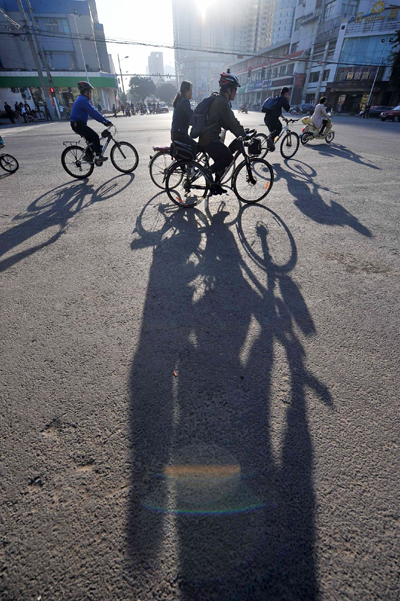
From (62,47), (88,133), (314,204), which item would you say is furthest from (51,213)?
(62,47)

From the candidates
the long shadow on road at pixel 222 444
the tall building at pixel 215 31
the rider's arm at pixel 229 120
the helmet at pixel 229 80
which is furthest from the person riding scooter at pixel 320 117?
the tall building at pixel 215 31

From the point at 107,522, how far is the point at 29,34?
39.7 meters

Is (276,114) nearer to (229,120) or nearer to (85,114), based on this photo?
(229,120)

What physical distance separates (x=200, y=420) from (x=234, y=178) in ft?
15.9

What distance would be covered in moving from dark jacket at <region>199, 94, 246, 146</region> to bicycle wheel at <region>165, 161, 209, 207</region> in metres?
0.55

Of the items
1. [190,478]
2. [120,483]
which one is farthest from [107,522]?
[190,478]

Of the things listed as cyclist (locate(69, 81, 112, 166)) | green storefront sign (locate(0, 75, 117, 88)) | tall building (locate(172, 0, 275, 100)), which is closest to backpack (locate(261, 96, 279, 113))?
cyclist (locate(69, 81, 112, 166))

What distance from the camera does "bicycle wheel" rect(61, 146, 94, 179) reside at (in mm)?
7651

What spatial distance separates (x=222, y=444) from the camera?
1916 mm

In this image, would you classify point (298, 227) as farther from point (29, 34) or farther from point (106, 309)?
point (29, 34)

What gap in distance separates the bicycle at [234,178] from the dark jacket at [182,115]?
93 centimetres

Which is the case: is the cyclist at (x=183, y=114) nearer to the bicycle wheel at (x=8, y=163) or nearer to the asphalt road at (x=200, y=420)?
the asphalt road at (x=200, y=420)

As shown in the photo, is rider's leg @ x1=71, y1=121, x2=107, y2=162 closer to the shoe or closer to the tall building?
the shoe

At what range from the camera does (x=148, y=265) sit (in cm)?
393
